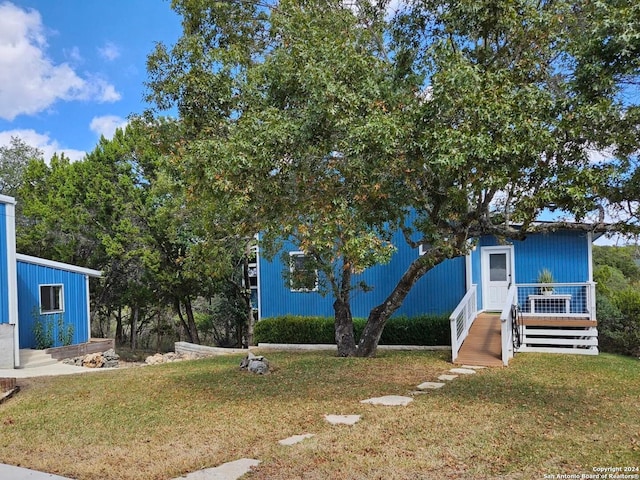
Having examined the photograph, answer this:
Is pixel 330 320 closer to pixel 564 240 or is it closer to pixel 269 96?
pixel 564 240

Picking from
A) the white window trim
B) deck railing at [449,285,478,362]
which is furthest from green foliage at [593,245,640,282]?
the white window trim

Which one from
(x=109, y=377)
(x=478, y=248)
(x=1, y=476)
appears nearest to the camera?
(x=1, y=476)

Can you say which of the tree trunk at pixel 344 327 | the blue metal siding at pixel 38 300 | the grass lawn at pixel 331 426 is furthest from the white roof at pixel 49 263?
the tree trunk at pixel 344 327

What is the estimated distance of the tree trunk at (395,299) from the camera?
30.8 ft

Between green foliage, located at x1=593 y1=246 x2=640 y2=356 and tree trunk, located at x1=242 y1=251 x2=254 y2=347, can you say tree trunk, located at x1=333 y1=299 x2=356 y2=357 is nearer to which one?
green foliage, located at x1=593 y1=246 x2=640 y2=356

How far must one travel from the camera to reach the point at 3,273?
12641 mm

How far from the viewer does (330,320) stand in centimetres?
1562

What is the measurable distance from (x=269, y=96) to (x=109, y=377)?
7.09 meters

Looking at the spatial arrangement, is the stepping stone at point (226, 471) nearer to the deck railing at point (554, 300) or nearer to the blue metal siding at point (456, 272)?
the blue metal siding at point (456, 272)

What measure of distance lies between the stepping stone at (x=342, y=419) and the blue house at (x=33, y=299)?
994 centimetres

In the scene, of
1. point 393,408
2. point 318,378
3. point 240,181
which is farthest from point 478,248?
point 240,181

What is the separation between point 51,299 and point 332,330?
8821mm

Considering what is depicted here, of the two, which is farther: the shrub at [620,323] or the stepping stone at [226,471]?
the shrub at [620,323]

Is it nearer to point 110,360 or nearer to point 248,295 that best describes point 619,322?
point 248,295
